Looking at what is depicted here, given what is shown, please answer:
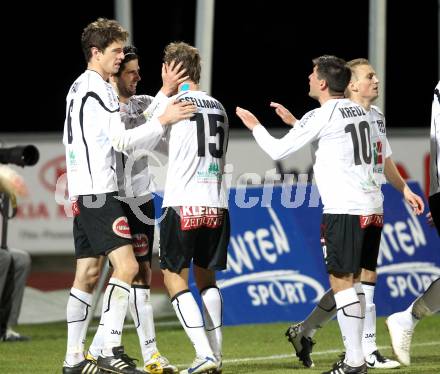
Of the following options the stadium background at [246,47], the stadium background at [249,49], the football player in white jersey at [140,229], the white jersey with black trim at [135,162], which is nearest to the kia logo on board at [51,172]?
the white jersey with black trim at [135,162]

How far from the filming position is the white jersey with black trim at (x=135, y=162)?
276 inches

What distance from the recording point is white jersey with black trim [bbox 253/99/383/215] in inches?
266

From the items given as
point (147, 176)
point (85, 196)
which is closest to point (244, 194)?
point (147, 176)

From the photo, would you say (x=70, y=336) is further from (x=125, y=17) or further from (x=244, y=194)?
(x=125, y=17)

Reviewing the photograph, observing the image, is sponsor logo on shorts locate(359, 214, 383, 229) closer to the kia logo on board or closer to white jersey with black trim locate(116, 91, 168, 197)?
white jersey with black trim locate(116, 91, 168, 197)

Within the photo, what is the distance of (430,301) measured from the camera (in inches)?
298

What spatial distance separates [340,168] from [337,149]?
0.11 meters

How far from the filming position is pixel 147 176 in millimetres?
7242

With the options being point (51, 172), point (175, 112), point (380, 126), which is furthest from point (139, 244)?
point (51, 172)

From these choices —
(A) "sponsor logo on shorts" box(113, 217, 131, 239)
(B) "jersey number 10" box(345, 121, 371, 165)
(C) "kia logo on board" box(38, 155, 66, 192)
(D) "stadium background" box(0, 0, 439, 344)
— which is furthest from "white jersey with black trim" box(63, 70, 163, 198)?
(D) "stadium background" box(0, 0, 439, 344)

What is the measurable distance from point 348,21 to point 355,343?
24.0 meters

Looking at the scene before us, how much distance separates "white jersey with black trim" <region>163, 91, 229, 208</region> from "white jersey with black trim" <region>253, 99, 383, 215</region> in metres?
0.27

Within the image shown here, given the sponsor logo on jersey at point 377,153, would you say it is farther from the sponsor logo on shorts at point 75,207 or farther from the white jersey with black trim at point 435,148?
the sponsor logo on shorts at point 75,207

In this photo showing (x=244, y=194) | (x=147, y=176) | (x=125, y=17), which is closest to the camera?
(x=147, y=176)
